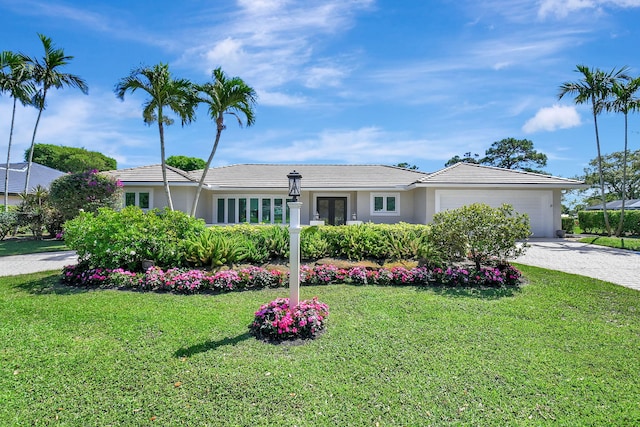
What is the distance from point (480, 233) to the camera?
6.91 meters

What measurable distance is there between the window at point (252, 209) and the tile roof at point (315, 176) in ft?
3.11

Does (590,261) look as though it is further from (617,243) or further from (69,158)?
(69,158)

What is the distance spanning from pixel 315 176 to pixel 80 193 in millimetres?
11843

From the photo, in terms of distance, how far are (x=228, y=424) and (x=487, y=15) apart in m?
10.1

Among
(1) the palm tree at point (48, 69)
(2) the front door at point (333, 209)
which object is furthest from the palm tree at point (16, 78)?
(2) the front door at point (333, 209)

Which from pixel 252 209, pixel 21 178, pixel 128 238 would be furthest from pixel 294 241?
pixel 21 178

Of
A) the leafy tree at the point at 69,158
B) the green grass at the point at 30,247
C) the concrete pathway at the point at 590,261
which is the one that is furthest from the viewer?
the leafy tree at the point at 69,158

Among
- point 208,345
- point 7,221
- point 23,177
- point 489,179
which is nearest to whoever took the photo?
point 208,345

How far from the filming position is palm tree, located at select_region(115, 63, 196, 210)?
42.2 feet

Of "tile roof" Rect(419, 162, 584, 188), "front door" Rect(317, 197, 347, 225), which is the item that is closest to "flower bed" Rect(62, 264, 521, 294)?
"tile roof" Rect(419, 162, 584, 188)

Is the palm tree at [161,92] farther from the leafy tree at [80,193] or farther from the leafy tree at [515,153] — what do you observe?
the leafy tree at [515,153]

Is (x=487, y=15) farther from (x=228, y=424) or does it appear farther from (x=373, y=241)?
(x=228, y=424)

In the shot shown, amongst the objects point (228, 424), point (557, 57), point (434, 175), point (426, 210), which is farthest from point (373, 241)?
point (434, 175)

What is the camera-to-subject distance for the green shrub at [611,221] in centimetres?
1945
